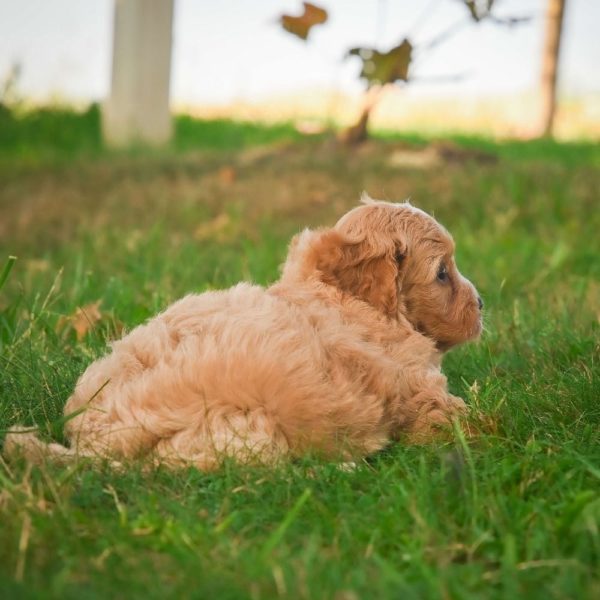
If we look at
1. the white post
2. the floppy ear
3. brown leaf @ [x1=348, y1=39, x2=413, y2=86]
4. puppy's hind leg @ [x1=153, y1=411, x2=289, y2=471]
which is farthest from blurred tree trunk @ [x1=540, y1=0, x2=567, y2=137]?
puppy's hind leg @ [x1=153, y1=411, x2=289, y2=471]

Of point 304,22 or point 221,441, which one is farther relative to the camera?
point 304,22

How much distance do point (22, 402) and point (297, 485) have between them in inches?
50.6

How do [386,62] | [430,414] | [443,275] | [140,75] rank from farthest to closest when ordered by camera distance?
[140,75] < [386,62] < [443,275] < [430,414]

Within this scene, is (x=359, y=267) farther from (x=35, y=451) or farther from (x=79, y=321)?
(x=79, y=321)

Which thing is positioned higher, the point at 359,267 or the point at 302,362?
the point at 359,267

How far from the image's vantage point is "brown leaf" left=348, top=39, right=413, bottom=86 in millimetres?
4152

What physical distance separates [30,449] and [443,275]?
5.78 feet

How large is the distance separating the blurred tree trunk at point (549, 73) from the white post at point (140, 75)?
8624 mm

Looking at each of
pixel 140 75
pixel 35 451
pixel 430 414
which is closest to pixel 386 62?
pixel 430 414

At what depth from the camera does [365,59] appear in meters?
4.25

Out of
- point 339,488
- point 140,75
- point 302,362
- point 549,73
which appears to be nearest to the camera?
point 339,488

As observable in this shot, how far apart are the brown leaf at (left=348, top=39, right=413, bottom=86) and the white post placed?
31.1ft

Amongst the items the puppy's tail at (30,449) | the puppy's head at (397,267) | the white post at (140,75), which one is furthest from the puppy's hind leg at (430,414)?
the white post at (140,75)

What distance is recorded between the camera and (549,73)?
19.7 meters
